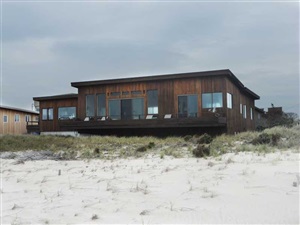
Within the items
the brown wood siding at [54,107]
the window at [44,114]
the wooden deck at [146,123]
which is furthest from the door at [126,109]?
Result: the window at [44,114]

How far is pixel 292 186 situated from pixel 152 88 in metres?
15.4

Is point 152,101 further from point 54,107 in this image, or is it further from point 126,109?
point 54,107

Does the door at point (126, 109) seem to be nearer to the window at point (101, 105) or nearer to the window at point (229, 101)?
the window at point (101, 105)

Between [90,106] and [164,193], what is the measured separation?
675 inches

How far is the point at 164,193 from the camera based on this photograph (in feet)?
15.7

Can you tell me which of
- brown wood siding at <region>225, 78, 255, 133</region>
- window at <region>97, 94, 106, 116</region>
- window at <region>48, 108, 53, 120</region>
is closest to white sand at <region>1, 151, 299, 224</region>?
brown wood siding at <region>225, 78, 255, 133</region>

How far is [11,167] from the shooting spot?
27.7 ft

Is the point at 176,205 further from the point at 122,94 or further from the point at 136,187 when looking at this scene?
the point at 122,94

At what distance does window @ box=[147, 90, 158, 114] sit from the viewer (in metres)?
19.6

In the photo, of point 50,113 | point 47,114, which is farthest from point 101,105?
point 47,114

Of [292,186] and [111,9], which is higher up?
[111,9]

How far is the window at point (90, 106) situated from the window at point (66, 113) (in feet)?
10.9

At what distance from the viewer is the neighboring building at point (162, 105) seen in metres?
18.2

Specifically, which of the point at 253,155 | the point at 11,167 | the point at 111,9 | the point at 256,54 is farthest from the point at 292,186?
the point at 256,54
